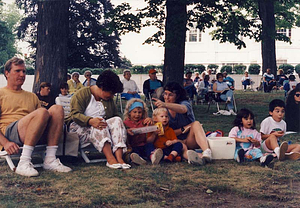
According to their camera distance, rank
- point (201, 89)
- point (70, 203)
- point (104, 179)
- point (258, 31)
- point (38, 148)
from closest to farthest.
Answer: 1. point (70, 203)
2. point (104, 179)
3. point (38, 148)
4. point (258, 31)
5. point (201, 89)

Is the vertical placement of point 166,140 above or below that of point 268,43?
below

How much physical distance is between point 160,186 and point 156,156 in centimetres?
121

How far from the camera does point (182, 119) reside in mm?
7125

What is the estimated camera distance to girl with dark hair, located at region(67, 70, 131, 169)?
6.24m

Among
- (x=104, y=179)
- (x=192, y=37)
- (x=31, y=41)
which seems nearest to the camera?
(x=104, y=179)

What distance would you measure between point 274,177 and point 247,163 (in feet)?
2.99

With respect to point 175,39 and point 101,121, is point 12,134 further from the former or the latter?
point 175,39

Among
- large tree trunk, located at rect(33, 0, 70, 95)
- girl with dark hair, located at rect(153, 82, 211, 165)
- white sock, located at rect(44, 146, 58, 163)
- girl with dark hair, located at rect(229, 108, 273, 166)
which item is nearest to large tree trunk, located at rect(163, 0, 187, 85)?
large tree trunk, located at rect(33, 0, 70, 95)

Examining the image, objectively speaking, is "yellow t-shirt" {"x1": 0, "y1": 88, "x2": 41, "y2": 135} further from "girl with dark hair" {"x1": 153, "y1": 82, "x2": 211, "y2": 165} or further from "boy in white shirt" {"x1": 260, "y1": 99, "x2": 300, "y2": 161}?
"boy in white shirt" {"x1": 260, "y1": 99, "x2": 300, "y2": 161}

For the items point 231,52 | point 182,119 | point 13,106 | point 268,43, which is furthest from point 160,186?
point 231,52

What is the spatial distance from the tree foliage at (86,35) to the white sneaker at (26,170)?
29.9m

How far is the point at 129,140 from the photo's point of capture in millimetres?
6766

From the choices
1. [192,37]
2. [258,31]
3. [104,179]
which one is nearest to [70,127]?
[104,179]

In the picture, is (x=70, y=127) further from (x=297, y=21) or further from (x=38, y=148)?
(x=297, y=21)
